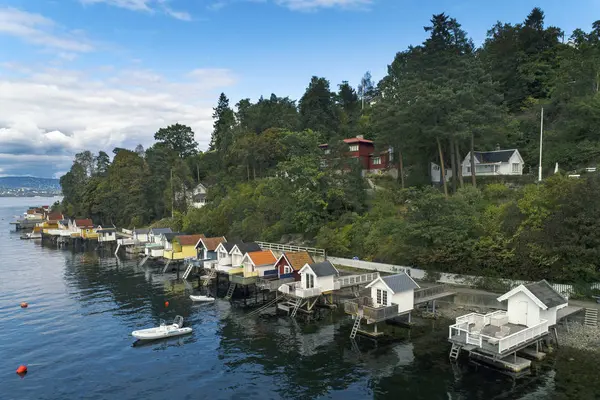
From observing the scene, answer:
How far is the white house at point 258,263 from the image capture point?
46844mm

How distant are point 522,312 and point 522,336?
2832 mm

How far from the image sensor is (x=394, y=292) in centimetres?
3253

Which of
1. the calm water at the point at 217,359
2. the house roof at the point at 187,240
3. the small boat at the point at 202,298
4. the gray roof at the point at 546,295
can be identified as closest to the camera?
the calm water at the point at 217,359

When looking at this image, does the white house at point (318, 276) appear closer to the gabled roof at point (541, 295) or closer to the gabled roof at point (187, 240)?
the gabled roof at point (541, 295)

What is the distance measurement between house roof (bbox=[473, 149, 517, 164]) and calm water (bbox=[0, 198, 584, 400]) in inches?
1392

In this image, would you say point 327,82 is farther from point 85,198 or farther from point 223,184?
point 85,198

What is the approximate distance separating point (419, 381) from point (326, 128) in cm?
6548

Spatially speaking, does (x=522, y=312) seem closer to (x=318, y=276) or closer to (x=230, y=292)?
(x=318, y=276)

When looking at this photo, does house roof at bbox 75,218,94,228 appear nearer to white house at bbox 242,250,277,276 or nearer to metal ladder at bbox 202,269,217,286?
metal ladder at bbox 202,269,217,286

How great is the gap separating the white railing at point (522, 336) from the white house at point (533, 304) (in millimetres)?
506

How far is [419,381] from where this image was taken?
25.1m

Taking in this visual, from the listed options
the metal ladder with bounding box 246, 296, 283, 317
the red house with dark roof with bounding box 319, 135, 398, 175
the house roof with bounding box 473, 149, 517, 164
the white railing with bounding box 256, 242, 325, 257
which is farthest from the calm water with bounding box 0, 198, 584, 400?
the red house with dark roof with bounding box 319, 135, 398, 175

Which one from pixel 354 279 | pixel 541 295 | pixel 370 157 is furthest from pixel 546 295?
pixel 370 157

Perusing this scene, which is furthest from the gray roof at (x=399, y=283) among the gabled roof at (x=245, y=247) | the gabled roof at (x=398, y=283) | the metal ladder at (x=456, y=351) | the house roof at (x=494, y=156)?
the house roof at (x=494, y=156)
